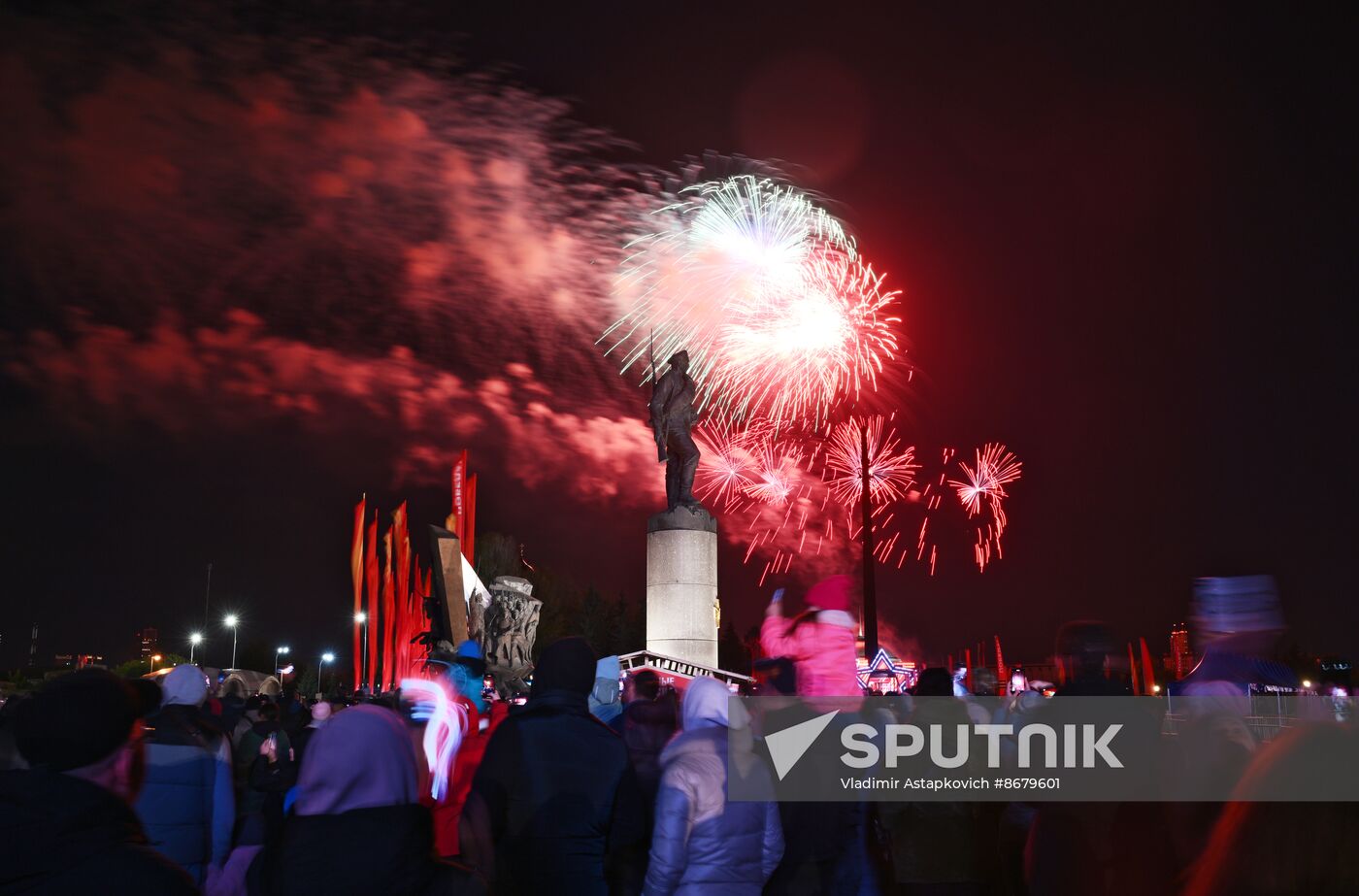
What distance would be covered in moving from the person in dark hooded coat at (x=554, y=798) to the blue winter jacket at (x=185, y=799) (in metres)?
1.49

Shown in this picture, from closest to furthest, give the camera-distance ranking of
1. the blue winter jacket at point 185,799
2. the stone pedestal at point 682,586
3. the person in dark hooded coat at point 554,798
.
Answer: the person in dark hooded coat at point 554,798 → the blue winter jacket at point 185,799 → the stone pedestal at point 682,586

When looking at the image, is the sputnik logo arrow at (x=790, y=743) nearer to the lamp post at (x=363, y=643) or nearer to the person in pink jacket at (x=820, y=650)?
the person in pink jacket at (x=820, y=650)

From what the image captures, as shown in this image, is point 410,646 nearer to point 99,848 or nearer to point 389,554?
point 389,554

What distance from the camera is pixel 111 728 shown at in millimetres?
2502

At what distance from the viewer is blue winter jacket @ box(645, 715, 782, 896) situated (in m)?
3.82

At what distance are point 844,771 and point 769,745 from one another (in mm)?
430

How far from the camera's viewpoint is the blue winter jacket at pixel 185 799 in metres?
4.32

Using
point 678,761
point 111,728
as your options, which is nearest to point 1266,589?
point 678,761

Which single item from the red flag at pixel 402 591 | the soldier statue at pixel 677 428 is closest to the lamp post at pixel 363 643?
the red flag at pixel 402 591

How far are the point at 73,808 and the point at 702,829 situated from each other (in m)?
2.30

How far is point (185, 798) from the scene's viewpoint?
4.41 m

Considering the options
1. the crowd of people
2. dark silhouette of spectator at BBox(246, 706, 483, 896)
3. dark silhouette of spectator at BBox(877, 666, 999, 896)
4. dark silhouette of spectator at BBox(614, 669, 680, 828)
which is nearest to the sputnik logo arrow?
the crowd of people

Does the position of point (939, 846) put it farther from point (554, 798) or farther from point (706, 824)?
point (554, 798)

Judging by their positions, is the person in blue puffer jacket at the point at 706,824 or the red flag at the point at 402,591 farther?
the red flag at the point at 402,591
